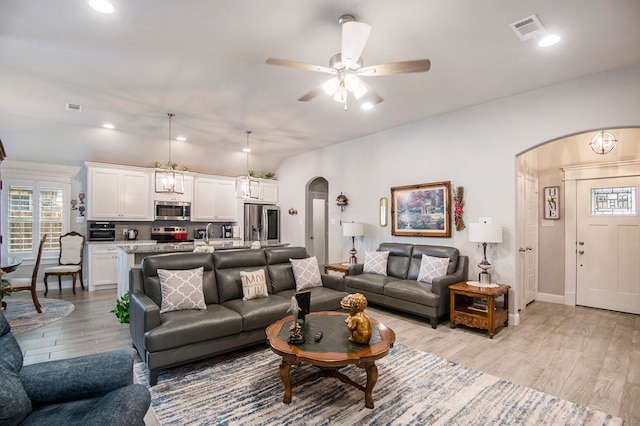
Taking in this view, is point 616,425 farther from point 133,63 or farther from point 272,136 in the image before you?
point 272,136

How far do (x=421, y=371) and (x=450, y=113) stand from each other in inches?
148

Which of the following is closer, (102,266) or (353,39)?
(353,39)

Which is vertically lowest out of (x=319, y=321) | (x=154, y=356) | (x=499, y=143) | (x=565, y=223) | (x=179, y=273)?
(x=154, y=356)

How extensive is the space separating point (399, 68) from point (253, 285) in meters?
→ 2.69

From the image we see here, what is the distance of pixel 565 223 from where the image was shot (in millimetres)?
5176

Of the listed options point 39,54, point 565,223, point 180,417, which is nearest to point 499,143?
point 565,223

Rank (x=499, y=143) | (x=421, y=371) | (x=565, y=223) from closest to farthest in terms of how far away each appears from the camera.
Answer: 1. (x=421, y=371)
2. (x=499, y=143)
3. (x=565, y=223)

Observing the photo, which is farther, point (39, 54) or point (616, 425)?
point (39, 54)

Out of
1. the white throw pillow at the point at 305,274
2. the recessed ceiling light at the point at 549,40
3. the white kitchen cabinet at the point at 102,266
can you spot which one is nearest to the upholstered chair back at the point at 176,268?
the white throw pillow at the point at 305,274

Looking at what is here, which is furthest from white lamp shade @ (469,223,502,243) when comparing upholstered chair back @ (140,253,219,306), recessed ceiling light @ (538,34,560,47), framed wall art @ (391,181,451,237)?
upholstered chair back @ (140,253,219,306)

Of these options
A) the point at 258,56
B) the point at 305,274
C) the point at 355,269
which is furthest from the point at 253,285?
the point at 258,56

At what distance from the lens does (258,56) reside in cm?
314

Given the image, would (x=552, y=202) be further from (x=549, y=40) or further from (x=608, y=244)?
(x=549, y=40)

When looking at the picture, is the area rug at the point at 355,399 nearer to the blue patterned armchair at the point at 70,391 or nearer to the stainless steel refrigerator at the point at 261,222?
the blue patterned armchair at the point at 70,391
